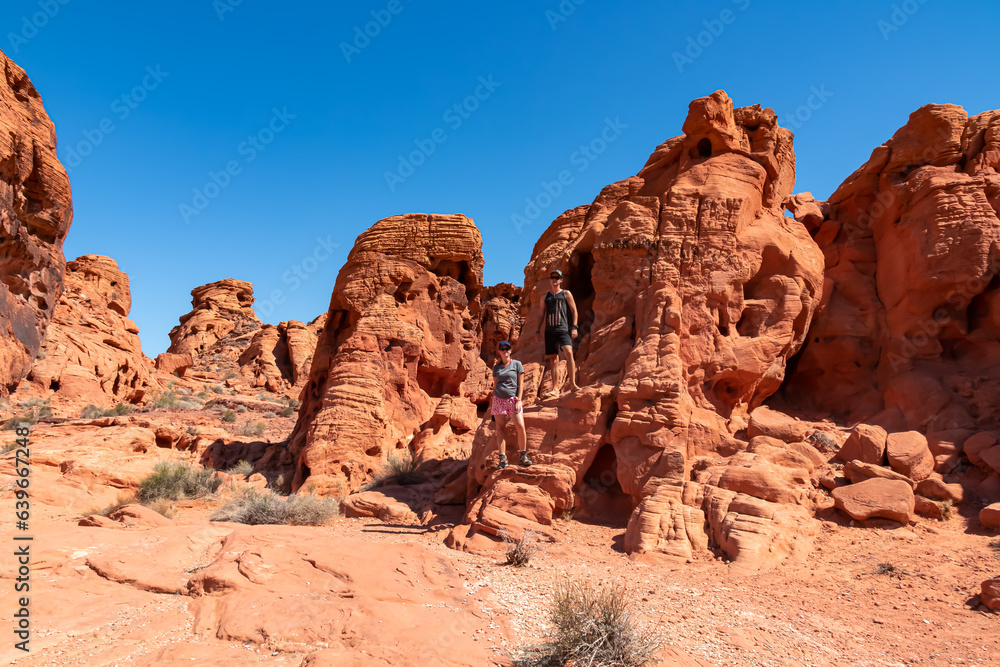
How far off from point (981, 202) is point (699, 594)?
10364 mm

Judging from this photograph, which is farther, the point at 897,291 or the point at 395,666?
the point at 897,291

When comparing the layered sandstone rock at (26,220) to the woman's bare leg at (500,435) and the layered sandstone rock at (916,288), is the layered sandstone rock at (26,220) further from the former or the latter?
the layered sandstone rock at (916,288)

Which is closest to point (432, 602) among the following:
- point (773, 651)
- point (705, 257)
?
point (773, 651)

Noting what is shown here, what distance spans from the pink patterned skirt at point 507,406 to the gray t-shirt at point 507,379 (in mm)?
62

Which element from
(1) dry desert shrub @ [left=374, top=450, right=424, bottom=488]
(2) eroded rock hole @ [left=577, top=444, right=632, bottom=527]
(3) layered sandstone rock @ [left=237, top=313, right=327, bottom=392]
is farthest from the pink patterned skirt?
(3) layered sandstone rock @ [left=237, top=313, right=327, bottom=392]

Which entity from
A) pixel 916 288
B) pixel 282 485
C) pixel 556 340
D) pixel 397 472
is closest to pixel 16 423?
pixel 282 485

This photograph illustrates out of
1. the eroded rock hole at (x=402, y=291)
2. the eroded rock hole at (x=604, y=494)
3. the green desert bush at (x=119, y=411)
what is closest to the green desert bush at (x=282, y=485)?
the eroded rock hole at (x=402, y=291)

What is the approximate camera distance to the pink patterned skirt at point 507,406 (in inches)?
331

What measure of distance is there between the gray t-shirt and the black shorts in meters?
1.05

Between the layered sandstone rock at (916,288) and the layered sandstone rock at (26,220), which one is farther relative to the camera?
the layered sandstone rock at (26,220)

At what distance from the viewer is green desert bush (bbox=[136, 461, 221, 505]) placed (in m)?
10.5

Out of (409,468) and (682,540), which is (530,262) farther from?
(682,540)

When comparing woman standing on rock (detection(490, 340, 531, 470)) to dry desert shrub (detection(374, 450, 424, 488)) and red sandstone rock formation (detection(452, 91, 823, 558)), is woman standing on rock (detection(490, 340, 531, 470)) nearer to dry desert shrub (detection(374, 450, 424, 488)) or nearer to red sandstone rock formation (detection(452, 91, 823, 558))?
red sandstone rock formation (detection(452, 91, 823, 558))

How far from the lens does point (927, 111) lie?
12562 mm
